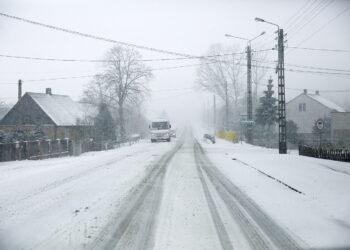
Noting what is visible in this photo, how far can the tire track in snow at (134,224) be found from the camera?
6203mm

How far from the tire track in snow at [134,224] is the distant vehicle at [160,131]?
3121 centimetres

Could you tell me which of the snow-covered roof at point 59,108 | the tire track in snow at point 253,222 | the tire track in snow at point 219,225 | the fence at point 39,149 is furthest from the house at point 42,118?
the tire track in snow at point 219,225

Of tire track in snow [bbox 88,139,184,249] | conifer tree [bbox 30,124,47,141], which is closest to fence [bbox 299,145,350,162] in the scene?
tire track in snow [bbox 88,139,184,249]

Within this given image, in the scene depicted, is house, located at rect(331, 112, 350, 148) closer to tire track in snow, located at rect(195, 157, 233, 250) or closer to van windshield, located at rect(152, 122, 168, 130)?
van windshield, located at rect(152, 122, 168, 130)

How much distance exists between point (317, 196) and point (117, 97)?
46679 mm

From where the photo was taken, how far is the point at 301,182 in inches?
481

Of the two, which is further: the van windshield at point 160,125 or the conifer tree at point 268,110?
the conifer tree at point 268,110

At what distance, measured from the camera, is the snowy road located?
6301 mm

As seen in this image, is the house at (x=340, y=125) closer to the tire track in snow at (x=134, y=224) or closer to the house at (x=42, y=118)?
the house at (x=42, y=118)

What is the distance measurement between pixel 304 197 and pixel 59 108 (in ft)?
130

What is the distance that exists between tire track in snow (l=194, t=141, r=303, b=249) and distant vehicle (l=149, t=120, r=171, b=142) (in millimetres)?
30724

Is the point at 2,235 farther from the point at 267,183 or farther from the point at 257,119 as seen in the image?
the point at 257,119

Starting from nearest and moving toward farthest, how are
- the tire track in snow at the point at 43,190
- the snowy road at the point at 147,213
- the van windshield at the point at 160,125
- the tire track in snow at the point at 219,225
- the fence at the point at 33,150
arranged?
the tire track in snow at the point at 219,225, the snowy road at the point at 147,213, the tire track in snow at the point at 43,190, the fence at the point at 33,150, the van windshield at the point at 160,125

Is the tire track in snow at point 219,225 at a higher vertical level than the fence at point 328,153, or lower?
lower
